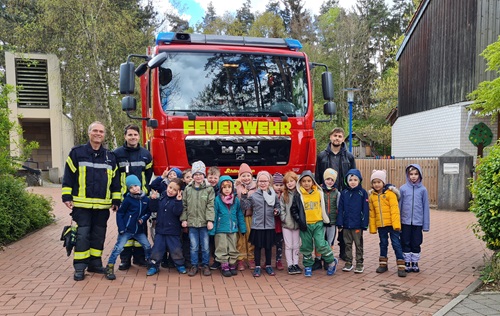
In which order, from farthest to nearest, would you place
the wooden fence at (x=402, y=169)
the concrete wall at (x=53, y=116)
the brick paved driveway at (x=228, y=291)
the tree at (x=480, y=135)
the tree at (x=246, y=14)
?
the tree at (x=246, y=14)
the concrete wall at (x=53, y=116)
the tree at (x=480, y=135)
the wooden fence at (x=402, y=169)
the brick paved driveway at (x=228, y=291)

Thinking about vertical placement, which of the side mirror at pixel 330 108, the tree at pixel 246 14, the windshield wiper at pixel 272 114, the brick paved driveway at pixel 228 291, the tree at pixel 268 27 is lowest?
the brick paved driveway at pixel 228 291

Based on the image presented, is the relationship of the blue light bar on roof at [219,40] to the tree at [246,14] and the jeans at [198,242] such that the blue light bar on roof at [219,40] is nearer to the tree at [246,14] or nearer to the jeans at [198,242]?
the jeans at [198,242]

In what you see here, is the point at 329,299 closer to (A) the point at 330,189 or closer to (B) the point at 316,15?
(A) the point at 330,189

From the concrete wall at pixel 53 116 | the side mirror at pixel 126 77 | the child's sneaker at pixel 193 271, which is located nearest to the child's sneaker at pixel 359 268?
the child's sneaker at pixel 193 271

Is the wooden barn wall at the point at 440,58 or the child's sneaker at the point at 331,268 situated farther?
the wooden barn wall at the point at 440,58

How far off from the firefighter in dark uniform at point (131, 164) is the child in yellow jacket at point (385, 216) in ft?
10.3

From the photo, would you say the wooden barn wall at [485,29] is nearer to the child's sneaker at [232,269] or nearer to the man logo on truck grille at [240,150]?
the man logo on truck grille at [240,150]

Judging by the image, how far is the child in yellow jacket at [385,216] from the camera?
511cm

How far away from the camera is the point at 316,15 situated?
4278cm

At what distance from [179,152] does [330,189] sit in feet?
7.14

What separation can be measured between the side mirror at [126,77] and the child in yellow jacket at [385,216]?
369cm

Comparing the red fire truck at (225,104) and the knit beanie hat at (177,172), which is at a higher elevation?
the red fire truck at (225,104)

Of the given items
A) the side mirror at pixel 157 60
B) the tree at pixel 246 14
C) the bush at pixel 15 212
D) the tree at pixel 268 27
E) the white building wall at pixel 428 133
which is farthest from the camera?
the tree at pixel 246 14

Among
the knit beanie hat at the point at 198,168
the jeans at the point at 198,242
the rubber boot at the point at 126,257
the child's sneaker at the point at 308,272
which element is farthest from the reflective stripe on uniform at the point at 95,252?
the child's sneaker at the point at 308,272
